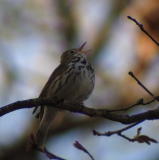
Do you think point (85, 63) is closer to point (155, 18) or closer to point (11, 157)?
point (11, 157)

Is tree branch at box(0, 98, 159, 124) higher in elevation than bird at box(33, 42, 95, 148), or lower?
lower

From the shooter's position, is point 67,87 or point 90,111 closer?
point 90,111

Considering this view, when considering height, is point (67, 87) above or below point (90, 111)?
above

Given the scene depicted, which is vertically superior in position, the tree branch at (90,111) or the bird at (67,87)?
the bird at (67,87)

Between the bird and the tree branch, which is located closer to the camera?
the tree branch

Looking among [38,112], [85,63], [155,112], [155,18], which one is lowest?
[155,112]

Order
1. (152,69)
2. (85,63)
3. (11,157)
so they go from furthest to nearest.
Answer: (152,69) < (11,157) < (85,63)

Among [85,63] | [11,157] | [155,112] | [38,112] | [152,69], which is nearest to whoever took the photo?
[155,112]

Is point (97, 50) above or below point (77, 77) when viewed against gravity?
above

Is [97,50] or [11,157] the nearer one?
[11,157]

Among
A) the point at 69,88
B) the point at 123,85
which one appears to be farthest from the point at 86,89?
Answer: the point at 123,85

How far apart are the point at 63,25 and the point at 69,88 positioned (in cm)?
495

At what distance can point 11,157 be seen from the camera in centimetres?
979

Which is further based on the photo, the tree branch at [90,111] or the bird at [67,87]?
the bird at [67,87]
